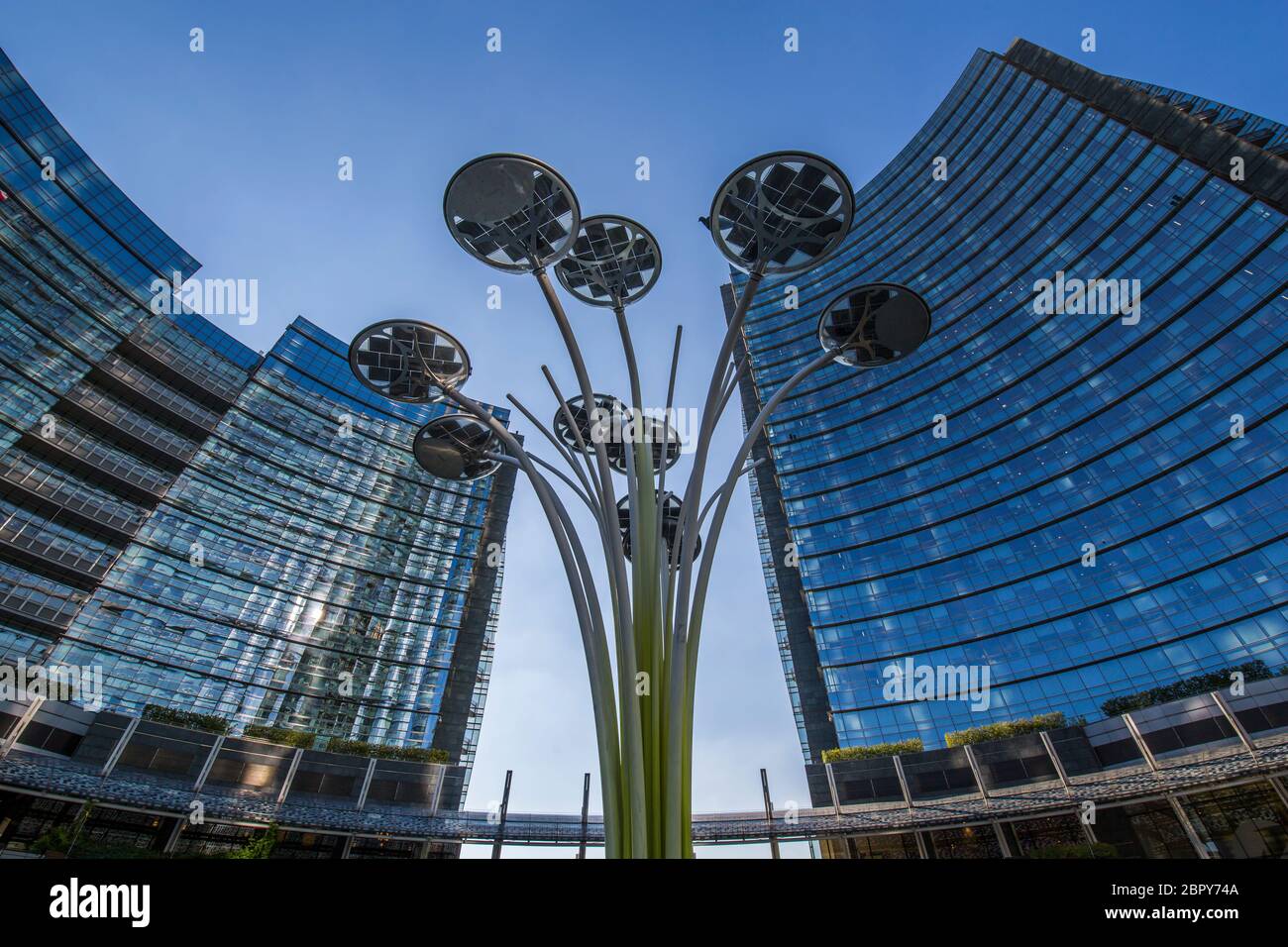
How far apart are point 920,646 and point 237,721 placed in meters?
45.7

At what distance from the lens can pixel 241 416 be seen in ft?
156

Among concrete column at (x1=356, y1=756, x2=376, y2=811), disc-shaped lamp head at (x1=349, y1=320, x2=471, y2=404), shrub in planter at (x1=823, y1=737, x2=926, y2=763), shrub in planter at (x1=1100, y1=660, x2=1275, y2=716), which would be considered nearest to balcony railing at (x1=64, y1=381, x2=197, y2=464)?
concrete column at (x1=356, y1=756, x2=376, y2=811)

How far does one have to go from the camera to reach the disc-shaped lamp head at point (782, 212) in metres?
10.2

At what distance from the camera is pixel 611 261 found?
12.3 meters

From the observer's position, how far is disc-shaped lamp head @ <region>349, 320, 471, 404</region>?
12.2 metres

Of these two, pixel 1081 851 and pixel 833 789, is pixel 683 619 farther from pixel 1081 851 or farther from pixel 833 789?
pixel 833 789

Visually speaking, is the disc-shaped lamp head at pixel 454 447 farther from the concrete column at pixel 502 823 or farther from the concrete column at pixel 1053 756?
the concrete column at pixel 1053 756

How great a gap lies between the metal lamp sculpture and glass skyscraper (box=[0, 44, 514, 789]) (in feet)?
115


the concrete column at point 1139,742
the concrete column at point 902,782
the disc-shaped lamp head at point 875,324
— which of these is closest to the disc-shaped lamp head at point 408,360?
the disc-shaped lamp head at point 875,324

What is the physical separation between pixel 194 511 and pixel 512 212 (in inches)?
1706

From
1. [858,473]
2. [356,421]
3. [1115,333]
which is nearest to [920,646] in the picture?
[858,473]

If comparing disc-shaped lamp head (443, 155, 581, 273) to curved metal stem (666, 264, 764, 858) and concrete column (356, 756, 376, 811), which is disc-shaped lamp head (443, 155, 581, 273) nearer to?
curved metal stem (666, 264, 764, 858)
